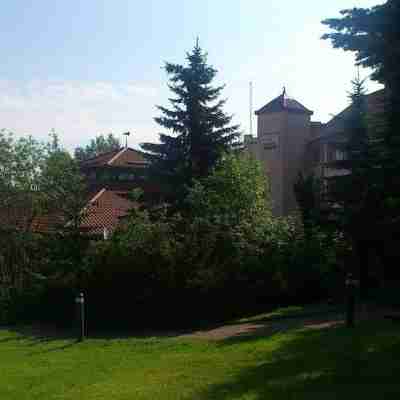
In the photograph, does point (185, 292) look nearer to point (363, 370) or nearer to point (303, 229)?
point (303, 229)

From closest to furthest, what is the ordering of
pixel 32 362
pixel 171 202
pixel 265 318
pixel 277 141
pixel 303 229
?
pixel 32 362, pixel 265 318, pixel 303 229, pixel 171 202, pixel 277 141

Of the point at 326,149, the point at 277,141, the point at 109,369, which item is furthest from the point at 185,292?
the point at 277,141

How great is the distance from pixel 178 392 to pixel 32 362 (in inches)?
168

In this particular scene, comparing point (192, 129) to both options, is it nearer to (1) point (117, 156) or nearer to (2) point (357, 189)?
(2) point (357, 189)

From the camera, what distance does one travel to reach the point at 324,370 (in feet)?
26.0

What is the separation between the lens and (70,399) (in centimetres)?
748

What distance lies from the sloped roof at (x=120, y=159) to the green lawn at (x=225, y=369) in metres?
37.8

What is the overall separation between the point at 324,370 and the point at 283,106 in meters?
34.3

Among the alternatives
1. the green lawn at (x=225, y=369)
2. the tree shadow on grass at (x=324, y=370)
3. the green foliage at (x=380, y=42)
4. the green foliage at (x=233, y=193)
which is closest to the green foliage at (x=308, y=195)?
the green foliage at (x=233, y=193)

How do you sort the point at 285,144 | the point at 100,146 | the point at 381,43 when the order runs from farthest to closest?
the point at 100,146 → the point at 285,144 → the point at 381,43

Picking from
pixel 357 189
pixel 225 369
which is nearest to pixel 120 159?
pixel 357 189

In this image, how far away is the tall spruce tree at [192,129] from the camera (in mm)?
27406

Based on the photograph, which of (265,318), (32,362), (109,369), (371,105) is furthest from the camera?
(371,105)

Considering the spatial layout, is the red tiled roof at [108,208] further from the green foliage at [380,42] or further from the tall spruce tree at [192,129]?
the green foliage at [380,42]
